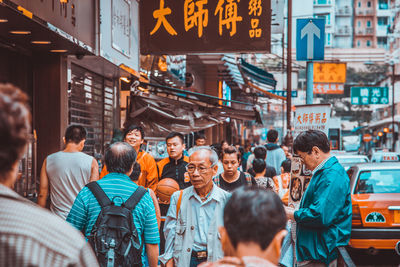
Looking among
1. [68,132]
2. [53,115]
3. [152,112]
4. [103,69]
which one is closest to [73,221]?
[68,132]

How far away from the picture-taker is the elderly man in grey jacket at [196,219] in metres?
4.28

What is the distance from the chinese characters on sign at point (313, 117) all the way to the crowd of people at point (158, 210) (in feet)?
3.01

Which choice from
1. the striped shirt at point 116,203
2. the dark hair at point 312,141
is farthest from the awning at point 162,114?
the striped shirt at point 116,203

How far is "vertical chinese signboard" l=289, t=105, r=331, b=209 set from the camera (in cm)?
588

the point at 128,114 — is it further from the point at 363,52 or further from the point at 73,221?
the point at 363,52

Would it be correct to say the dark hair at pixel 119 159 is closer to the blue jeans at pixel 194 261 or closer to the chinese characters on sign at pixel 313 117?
the blue jeans at pixel 194 261

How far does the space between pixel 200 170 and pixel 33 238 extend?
282cm

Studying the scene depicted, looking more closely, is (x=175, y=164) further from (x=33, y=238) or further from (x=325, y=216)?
(x=33, y=238)

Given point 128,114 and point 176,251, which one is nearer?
point 176,251

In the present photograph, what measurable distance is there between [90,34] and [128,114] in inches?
137

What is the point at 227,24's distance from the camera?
31.6ft

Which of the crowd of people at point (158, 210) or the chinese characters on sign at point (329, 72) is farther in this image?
the chinese characters on sign at point (329, 72)

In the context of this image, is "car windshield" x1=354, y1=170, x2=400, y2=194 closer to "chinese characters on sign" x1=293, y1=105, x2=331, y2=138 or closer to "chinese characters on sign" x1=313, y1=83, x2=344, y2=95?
"chinese characters on sign" x1=293, y1=105, x2=331, y2=138

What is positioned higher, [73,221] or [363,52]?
[363,52]
